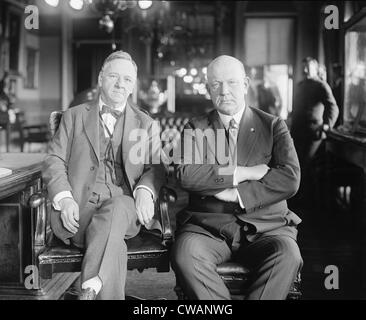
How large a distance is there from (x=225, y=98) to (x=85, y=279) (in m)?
1.03

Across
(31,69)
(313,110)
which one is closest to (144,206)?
(313,110)

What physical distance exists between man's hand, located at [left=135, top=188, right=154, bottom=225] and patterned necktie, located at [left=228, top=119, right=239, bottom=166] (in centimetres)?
42

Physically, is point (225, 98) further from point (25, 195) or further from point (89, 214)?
point (25, 195)

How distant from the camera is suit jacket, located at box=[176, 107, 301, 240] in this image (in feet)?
7.40

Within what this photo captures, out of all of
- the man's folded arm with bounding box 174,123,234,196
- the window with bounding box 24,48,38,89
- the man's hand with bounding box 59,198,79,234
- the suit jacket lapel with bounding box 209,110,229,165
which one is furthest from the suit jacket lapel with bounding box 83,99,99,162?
the window with bounding box 24,48,38,89

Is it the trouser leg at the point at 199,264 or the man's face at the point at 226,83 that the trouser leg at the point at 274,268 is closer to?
the trouser leg at the point at 199,264

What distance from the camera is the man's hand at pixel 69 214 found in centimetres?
230

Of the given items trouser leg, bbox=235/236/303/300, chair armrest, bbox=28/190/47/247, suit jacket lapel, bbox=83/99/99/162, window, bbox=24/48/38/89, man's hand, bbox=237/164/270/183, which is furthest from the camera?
window, bbox=24/48/38/89

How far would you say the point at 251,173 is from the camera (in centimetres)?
229

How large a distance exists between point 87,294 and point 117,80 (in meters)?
1.03

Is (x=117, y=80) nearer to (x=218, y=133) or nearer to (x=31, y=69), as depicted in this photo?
(x=218, y=133)

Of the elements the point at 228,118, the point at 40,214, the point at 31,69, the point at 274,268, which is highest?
the point at 31,69

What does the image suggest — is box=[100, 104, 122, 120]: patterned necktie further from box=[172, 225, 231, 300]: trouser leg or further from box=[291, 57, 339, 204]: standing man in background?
box=[291, 57, 339, 204]: standing man in background
